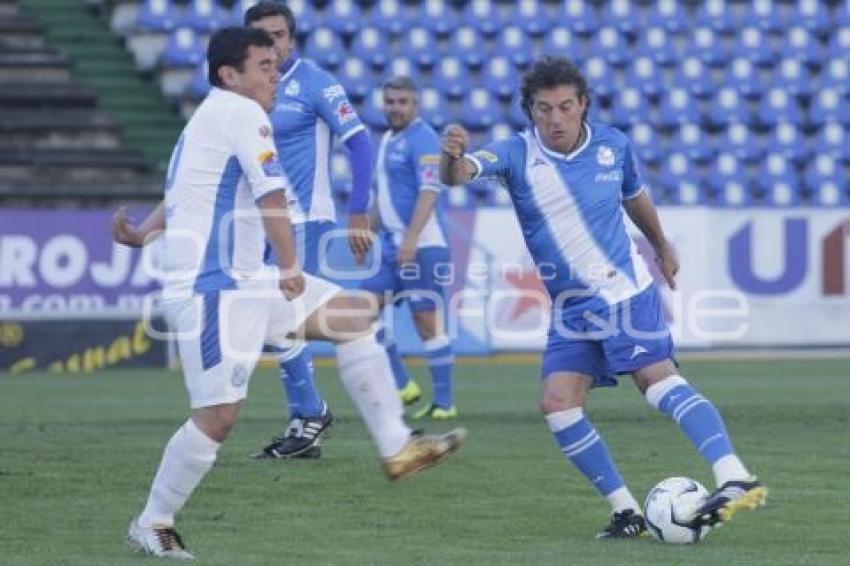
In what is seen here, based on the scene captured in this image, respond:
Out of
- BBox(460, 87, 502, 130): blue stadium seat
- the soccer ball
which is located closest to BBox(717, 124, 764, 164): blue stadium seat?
BBox(460, 87, 502, 130): blue stadium seat

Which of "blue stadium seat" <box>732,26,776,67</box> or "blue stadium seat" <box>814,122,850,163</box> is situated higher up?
"blue stadium seat" <box>732,26,776,67</box>

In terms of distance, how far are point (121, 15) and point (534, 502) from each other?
57.4 ft

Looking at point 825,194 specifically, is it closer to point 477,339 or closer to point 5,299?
point 477,339

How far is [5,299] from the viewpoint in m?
20.9

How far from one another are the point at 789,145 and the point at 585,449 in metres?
18.3

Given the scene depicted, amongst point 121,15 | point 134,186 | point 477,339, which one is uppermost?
point 121,15

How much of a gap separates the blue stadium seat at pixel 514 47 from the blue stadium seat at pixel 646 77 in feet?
4.17

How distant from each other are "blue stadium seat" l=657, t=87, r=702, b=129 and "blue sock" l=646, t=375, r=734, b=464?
17906 millimetres

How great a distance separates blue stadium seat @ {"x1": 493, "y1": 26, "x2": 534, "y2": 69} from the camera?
85.5 feet

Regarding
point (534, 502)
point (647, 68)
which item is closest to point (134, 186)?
point (647, 68)

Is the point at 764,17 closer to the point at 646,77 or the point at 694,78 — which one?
the point at 694,78

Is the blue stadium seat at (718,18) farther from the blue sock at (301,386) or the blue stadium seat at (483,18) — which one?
the blue sock at (301,386)

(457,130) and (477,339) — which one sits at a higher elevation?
(457,130)

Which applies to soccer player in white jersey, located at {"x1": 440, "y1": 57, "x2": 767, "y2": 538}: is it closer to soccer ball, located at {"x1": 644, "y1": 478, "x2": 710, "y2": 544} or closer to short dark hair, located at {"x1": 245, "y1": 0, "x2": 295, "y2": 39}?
soccer ball, located at {"x1": 644, "y1": 478, "x2": 710, "y2": 544}
